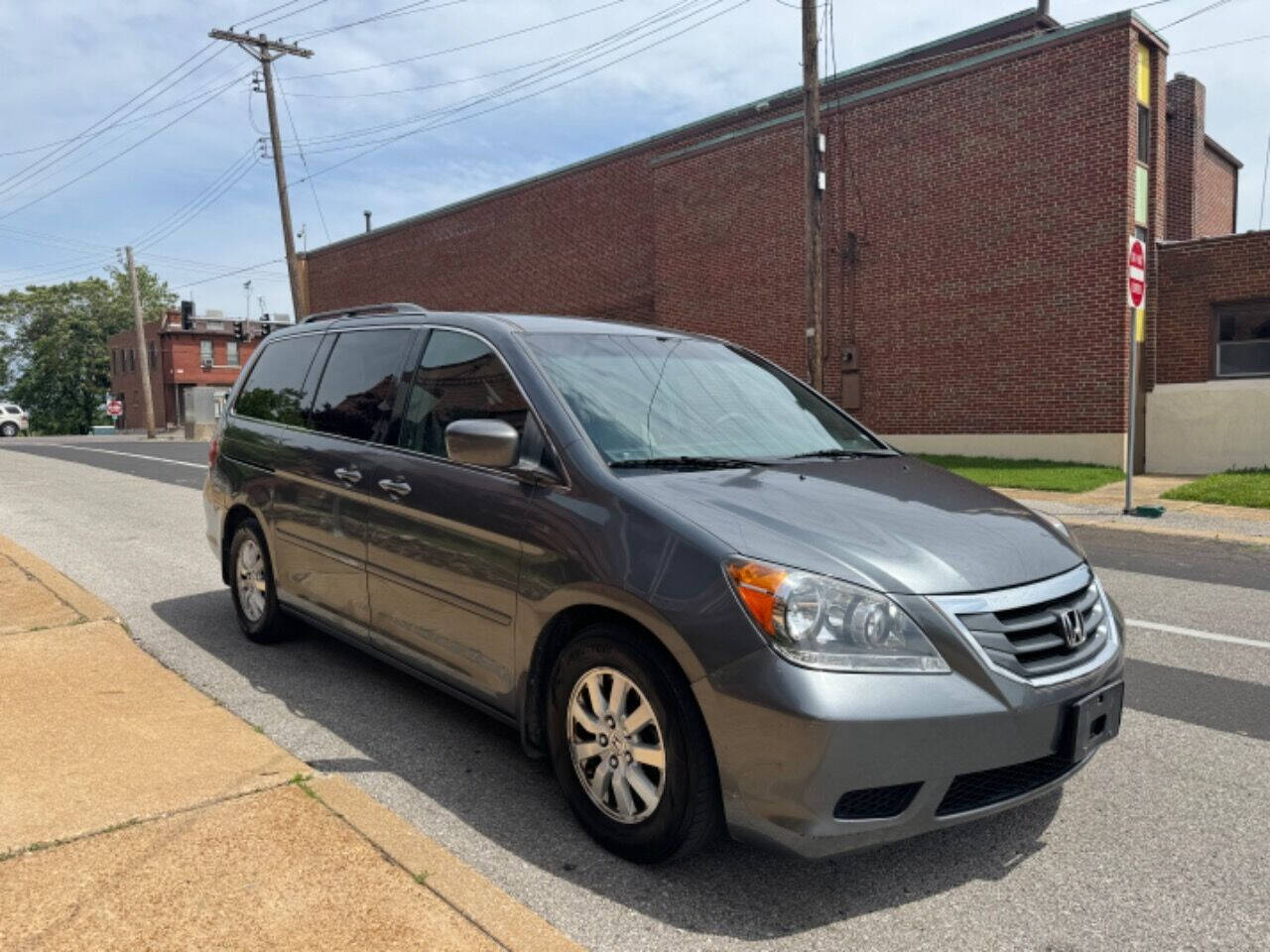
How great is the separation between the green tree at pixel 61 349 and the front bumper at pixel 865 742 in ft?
262

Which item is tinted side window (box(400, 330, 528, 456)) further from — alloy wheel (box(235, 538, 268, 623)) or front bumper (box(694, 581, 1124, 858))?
alloy wheel (box(235, 538, 268, 623))

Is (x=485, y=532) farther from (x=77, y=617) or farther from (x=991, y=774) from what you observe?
(x=77, y=617)

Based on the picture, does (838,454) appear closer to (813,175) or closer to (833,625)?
(833,625)

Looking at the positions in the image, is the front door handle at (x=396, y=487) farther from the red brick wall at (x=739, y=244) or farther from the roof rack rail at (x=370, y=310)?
the red brick wall at (x=739, y=244)

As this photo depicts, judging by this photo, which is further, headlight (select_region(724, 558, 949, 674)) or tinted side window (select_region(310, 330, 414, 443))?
tinted side window (select_region(310, 330, 414, 443))

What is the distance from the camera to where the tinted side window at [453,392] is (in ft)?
12.8

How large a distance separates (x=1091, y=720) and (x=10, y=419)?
6438cm

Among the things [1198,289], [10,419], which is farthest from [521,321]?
[10,419]

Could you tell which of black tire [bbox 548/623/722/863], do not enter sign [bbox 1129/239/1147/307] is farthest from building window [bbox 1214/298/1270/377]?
black tire [bbox 548/623/722/863]

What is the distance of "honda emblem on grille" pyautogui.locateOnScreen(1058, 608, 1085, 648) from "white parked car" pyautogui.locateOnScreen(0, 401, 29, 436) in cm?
6388

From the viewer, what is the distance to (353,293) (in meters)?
41.7

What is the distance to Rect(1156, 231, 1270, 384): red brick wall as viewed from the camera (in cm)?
1639

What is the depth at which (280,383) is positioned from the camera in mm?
5719

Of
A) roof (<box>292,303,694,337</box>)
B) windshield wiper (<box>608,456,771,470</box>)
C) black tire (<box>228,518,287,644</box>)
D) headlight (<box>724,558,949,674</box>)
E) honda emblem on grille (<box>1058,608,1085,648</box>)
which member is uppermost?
roof (<box>292,303,694,337</box>)
